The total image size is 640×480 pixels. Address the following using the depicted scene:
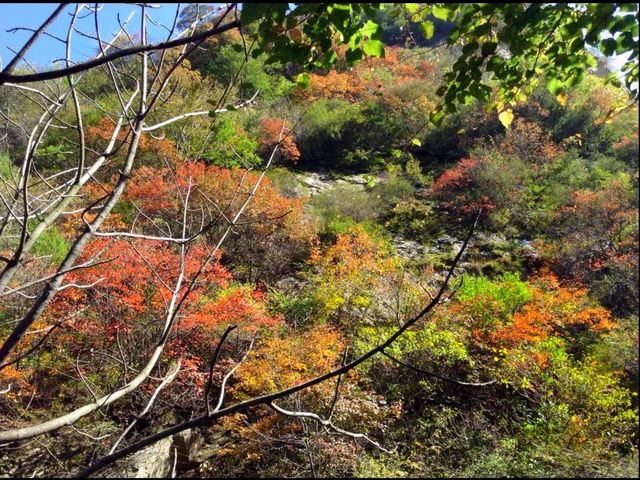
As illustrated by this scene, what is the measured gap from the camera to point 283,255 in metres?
9.50

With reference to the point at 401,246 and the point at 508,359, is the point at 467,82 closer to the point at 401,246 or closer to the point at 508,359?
the point at 508,359

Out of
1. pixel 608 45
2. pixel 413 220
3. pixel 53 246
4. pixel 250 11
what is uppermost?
pixel 250 11

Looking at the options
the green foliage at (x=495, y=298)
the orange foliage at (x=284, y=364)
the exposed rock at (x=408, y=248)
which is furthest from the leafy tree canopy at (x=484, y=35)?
the exposed rock at (x=408, y=248)

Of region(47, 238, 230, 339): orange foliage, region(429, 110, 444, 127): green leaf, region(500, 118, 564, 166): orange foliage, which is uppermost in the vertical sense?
region(429, 110, 444, 127): green leaf

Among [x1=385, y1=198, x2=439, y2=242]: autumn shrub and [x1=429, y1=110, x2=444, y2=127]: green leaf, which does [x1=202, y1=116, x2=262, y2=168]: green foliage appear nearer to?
[x1=385, y1=198, x2=439, y2=242]: autumn shrub

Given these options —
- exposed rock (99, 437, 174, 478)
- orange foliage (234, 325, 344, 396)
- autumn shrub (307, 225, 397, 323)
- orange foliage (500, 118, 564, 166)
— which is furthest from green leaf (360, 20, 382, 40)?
orange foliage (500, 118, 564, 166)

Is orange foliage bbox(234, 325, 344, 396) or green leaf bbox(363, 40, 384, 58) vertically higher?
green leaf bbox(363, 40, 384, 58)

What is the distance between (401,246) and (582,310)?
463 centimetres

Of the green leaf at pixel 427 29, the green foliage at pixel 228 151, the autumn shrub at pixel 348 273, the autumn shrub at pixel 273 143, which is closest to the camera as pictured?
the green leaf at pixel 427 29

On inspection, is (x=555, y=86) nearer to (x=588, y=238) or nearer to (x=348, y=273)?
(x=348, y=273)

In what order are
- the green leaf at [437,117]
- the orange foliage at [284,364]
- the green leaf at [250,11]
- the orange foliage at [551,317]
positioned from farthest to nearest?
the orange foliage at [551,317] < the orange foliage at [284,364] < the green leaf at [437,117] < the green leaf at [250,11]

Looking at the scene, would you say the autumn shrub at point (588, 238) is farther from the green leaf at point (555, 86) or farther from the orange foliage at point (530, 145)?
the green leaf at point (555, 86)

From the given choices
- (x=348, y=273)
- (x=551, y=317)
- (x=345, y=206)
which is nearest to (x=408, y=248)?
(x=345, y=206)

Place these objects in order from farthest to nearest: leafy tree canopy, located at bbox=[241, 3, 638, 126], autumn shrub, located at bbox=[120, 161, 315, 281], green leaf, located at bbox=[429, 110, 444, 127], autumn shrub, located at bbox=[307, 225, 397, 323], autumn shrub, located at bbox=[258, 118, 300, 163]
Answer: autumn shrub, located at bbox=[258, 118, 300, 163], autumn shrub, located at bbox=[120, 161, 315, 281], autumn shrub, located at bbox=[307, 225, 397, 323], green leaf, located at bbox=[429, 110, 444, 127], leafy tree canopy, located at bbox=[241, 3, 638, 126]
